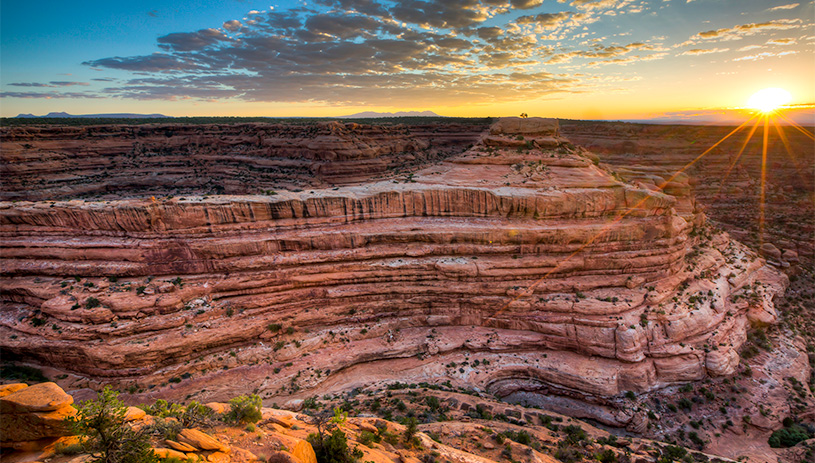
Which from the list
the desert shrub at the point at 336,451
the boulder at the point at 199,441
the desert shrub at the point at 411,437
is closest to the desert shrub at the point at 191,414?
the boulder at the point at 199,441

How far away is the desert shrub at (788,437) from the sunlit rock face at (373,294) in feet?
10.5

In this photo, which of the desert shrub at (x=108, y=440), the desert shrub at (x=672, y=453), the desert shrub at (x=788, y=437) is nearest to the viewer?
the desert shrub at (x=108, y=440)

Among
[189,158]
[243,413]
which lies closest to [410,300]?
[243,413]

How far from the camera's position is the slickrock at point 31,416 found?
21.7 feet

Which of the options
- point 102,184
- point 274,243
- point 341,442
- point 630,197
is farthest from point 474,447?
point 102,184

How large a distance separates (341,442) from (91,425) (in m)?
4.99

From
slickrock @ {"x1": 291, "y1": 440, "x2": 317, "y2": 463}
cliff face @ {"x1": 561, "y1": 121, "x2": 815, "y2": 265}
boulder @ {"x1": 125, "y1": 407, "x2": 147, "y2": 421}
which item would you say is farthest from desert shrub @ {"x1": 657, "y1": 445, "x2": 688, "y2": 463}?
cliff face @ {"x1": 561, "y1": 121, "x2": 815, "y2": 265}

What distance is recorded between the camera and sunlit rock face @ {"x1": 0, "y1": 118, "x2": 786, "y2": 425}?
16844mm

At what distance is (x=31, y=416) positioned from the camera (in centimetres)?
670

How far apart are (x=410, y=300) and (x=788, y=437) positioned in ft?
63.0

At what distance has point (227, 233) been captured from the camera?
64.2ft

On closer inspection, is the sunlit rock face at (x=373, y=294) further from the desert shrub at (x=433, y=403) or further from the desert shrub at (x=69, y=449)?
the desert shrub at (x=69, y=449)

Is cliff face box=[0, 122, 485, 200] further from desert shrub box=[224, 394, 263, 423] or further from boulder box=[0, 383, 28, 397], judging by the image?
boulder box=[0, 383, 28, 397]

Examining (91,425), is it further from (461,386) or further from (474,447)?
(461,386)
